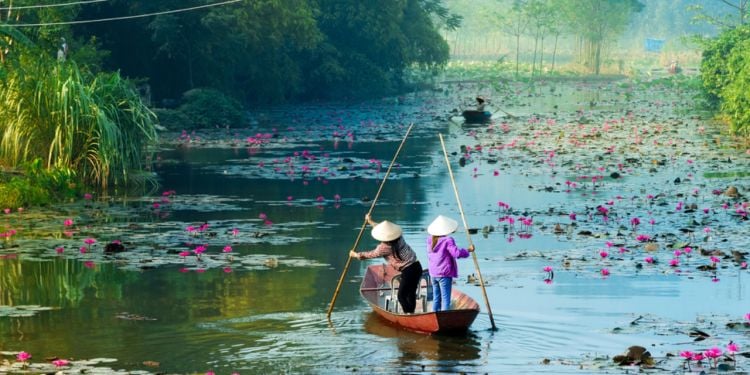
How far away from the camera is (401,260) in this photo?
1559 centimetres

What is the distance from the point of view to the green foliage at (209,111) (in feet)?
166

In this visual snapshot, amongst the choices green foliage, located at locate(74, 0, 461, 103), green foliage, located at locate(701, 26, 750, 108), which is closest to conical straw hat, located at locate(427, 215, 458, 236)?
green foliage, located at locate(701, 26, 750, 108)

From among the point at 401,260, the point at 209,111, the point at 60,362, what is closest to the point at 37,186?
the point at 401,260

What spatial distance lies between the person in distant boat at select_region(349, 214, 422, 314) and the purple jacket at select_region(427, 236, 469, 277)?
0.36m

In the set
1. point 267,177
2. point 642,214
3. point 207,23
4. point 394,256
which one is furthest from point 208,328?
point 207,23

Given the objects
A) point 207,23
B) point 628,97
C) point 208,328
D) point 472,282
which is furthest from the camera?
point 628,97

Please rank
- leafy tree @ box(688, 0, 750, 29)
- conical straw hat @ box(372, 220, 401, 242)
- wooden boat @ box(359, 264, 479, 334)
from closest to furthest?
1. wooden boat @ box(359, 264, 479, 334)
2. conical straw hat @ box(372, 220, 401, 242)
3. leafy tree @ box(688, 0, 750, 29)

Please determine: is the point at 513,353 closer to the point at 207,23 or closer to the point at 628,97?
the point at 207,23

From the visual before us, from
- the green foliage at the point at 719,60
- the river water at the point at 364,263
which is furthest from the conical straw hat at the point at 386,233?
the green foliage at the point at 719,60

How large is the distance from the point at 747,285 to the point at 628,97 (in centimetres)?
5653

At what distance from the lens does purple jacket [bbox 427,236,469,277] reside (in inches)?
593

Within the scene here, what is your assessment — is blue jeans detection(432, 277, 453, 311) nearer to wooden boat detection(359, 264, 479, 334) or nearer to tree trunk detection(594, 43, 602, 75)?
wooden boat detection(359, 264, 479, 334)

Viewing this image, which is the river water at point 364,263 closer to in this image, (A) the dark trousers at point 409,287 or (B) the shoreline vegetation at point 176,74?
(A) the dark trousers at point 409,287

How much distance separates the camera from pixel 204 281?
18125mm
